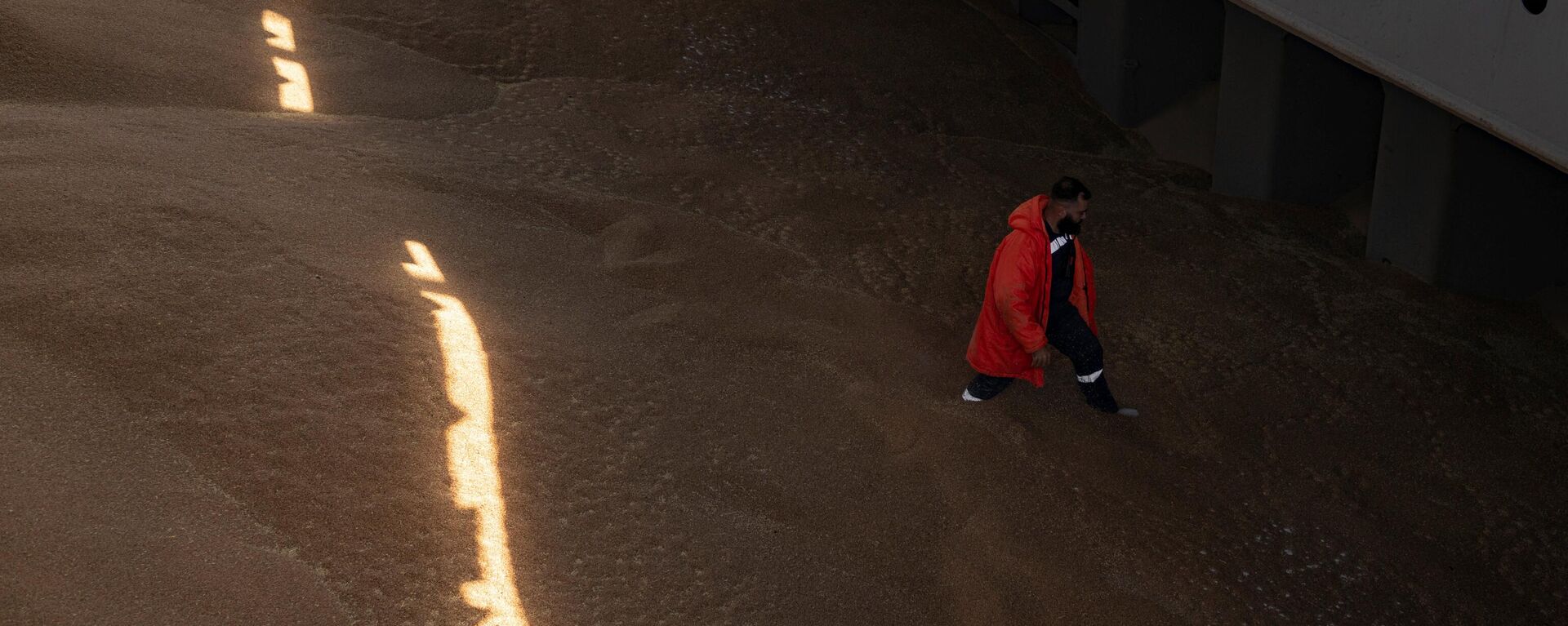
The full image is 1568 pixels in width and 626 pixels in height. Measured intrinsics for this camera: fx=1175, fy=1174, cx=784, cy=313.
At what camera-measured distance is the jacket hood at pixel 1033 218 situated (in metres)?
5.53

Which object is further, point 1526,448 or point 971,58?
point 971,58

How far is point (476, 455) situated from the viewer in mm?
5113

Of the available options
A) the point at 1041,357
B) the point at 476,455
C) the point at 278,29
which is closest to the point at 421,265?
the point at 476,455

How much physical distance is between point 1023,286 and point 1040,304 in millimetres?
216

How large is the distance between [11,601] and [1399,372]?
7005 mm

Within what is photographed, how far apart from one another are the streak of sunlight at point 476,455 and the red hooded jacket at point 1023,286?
96.6 inches

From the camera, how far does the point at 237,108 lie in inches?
315

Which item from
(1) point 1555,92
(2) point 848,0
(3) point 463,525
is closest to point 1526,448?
(1) point 1555,92

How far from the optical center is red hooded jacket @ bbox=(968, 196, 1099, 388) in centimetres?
553

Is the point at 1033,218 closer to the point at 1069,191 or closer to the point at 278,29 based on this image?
the point at 1069,191

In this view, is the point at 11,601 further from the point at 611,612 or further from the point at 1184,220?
the point at 1184,220

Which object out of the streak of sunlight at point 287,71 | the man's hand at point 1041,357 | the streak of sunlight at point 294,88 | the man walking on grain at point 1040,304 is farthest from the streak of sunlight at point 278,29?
the man's hand at point 1041,357

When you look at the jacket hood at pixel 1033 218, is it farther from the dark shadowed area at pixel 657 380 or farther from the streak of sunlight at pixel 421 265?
the streak of sunlight at pixel 421 265

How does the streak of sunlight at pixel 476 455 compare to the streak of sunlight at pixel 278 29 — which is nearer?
the streak of sunlight at pixel 476 455
